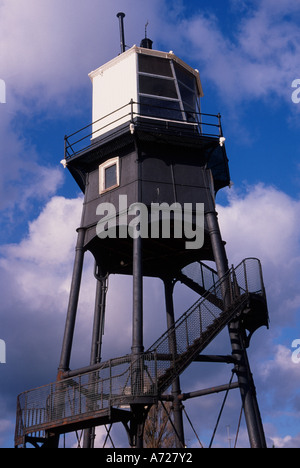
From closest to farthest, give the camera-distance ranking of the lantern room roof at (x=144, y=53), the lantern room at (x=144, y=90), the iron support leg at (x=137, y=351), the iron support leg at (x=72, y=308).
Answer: the iron support leg at (x=137, y=351) → the iron support leg at (x=72, y=308) → the lantern room at (x=144, y=90) → the lantern room roof at (x=144, y=53)

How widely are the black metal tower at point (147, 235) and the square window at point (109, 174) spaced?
4 cm

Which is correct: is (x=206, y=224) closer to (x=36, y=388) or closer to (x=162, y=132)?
(x=162, y=132)

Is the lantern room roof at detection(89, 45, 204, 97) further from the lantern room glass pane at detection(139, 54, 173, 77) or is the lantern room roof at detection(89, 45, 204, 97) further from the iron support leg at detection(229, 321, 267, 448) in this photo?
the iron support leg at detection(229, 321, 267, 448)

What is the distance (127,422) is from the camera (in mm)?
17422

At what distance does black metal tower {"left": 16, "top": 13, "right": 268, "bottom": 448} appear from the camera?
1750cm

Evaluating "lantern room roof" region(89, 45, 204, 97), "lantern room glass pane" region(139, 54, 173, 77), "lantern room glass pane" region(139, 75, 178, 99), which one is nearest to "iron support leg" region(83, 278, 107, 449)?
"lantern room glass pane" region(139, 75, 178, 99)

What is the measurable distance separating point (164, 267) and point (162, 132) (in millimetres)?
6044

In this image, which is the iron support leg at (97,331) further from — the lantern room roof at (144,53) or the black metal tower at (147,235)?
the lantern room roof at (144,53)

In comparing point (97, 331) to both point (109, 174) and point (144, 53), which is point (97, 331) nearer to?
point (109, 174)

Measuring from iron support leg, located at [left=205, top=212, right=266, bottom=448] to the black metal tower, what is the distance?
3cm

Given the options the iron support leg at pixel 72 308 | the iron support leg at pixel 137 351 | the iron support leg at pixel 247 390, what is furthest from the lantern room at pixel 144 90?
the iron support leg at pixel 247 390

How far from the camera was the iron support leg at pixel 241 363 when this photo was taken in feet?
56.0

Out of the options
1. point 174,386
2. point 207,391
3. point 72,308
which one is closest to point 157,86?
point 72,308
